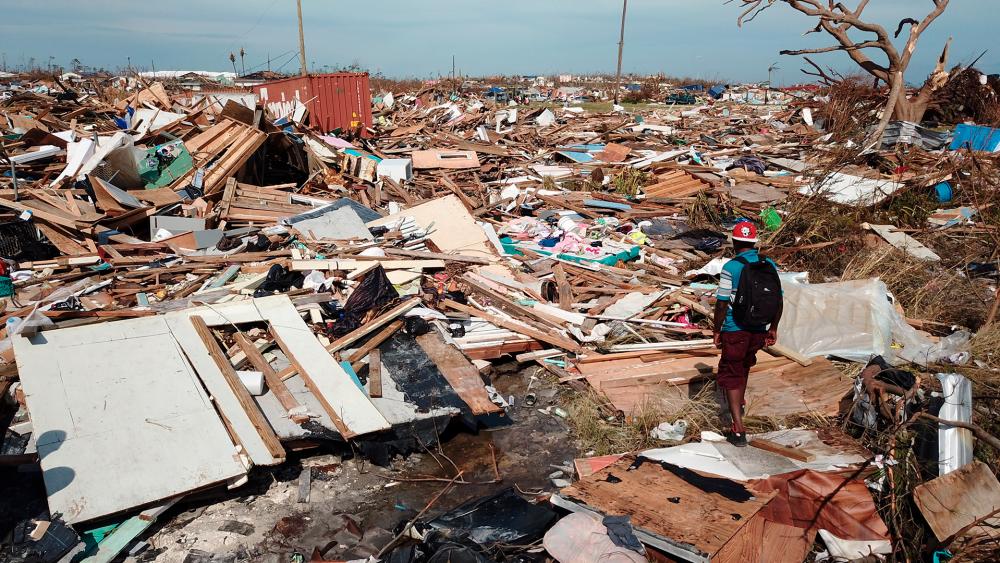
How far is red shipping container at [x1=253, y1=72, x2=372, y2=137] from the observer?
16203 mm

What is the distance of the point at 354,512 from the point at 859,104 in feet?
56.2

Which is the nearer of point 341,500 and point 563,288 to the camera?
point 341,500

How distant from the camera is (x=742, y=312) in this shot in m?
4.28

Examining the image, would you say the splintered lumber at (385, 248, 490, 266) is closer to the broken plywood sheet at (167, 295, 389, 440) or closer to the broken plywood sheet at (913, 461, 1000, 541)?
the broken plywood sheet at (167, 295, 389, 440)

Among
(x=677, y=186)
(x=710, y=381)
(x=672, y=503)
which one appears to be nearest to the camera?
(x=672, y=503)

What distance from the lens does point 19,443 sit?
431 centimetres

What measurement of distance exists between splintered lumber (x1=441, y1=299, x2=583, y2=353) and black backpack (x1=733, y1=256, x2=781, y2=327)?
88.4 inches

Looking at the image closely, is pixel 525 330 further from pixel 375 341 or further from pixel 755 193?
pixel 755 193

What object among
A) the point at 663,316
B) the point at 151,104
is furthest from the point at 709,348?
the point at 151,104

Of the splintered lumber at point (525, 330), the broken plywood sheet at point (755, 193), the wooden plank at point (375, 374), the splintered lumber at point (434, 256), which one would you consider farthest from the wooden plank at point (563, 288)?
the broken plywood sheet at point (755, 193)

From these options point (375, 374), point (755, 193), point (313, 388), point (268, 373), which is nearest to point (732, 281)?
point (375, 374)

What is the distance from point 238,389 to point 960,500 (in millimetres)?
4873

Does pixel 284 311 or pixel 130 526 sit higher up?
pixel 284 311

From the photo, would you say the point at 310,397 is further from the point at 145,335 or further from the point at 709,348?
the point at 709,348
